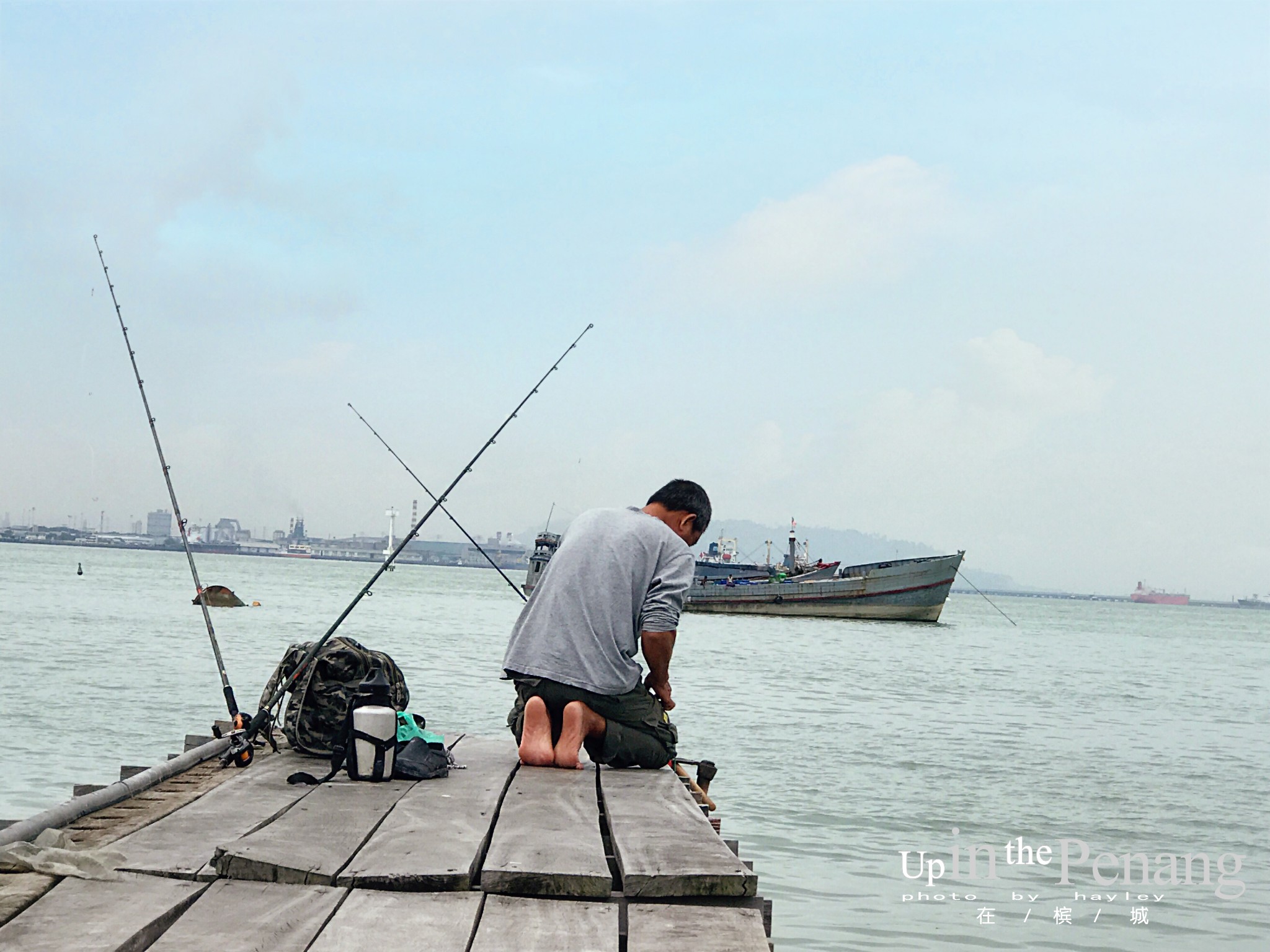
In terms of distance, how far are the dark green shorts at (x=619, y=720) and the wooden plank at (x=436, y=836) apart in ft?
0.97

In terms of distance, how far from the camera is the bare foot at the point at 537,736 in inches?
187

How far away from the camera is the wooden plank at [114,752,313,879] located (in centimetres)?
284

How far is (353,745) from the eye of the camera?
4238 millimetres

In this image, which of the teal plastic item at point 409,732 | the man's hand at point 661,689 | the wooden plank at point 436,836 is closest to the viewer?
the wooden plank at point 436,836

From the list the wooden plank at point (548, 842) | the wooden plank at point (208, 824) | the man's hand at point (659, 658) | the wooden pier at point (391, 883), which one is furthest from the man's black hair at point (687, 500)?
the wooden plank at point (208, 824)

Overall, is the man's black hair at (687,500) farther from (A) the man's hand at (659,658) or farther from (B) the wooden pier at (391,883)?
(B) the wooden pier at (391,883)

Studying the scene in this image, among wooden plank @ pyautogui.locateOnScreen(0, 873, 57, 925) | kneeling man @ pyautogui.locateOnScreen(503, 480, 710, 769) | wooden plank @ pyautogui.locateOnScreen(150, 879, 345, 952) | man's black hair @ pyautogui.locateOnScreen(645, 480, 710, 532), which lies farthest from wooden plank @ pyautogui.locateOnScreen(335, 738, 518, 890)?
man's black hair @ pyautogui.locateOnScreen(645, 480, 710, 532)

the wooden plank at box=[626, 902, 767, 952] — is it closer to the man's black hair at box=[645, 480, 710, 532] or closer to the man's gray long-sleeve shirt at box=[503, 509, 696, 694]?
the man's gray long-sleeve shirt at box=[503, 509, 696, 694]

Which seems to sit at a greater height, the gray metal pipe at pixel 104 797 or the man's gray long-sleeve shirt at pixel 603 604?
the man's gray long-sleeve shirt at pixel 603 604

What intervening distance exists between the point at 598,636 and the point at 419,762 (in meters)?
0.84

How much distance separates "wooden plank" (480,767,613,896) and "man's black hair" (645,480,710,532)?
1122 mm

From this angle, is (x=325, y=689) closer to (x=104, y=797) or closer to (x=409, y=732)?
(x=409, y=732)

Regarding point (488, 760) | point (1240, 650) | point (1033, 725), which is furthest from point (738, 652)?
point (1240, 650)

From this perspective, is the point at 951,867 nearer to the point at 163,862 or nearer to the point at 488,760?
the point at 488,760
